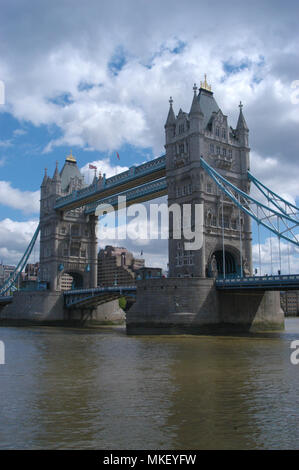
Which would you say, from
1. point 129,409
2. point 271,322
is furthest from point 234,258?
point 129,409

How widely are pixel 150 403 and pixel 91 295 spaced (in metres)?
48.8

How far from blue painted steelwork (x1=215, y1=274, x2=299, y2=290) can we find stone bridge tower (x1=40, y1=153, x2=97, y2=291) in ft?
120

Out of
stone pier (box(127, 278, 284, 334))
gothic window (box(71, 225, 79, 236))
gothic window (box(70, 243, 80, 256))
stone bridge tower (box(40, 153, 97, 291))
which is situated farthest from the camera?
gothic window (box(71, 225, 79, 236))

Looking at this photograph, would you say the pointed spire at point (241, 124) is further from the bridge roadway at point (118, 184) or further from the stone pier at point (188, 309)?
the stone pier at point (188, 309)

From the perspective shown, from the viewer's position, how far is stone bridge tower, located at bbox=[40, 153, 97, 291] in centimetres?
7375

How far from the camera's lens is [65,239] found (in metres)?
74.7

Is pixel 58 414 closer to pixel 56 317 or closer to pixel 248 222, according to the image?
pixel 248 222

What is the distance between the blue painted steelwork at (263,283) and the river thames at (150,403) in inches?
597

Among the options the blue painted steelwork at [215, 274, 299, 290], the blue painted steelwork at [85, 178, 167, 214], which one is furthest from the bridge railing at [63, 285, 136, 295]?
the blue painted steelwork at [85, 178, 167, 214]

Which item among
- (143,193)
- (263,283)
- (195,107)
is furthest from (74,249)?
(263,283)

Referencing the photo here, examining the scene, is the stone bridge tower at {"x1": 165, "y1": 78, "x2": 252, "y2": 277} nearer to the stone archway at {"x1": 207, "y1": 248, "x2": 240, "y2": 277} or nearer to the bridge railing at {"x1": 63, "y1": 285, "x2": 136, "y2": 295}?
the stone archway at {"x1": 207, "y1": 248, "x2": 240, "y2": 277}

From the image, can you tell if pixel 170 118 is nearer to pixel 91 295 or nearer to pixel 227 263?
pixel 227 263

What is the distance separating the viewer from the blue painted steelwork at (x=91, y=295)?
2110 inches

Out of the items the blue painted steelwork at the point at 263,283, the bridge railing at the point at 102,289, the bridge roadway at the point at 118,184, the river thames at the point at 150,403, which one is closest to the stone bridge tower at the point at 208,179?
the bridge roadway at the point at 118,184
